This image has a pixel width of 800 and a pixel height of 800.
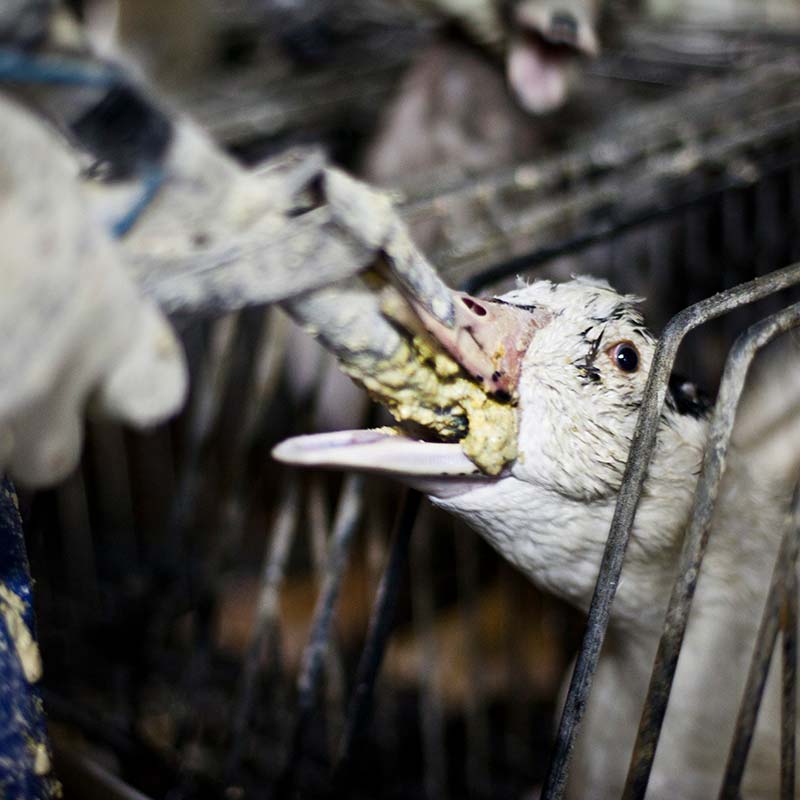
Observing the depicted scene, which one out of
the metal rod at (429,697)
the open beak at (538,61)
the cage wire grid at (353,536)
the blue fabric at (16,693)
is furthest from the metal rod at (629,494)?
the open beak at (538,61)

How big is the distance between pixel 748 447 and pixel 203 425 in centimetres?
70

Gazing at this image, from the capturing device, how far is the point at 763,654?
0.71 m

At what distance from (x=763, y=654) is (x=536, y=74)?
1049 mm

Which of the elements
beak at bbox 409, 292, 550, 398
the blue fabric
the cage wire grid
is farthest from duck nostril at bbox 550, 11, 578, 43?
the blue fabric

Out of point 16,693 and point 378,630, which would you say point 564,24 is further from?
point 16,693

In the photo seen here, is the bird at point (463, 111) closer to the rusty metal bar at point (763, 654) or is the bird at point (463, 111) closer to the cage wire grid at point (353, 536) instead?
the cage wire grid at point (353, 536)

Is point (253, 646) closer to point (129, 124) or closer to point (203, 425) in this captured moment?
point (203, 425)

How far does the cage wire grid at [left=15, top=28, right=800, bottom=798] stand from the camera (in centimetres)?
62

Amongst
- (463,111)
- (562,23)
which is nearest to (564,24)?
(562,23)

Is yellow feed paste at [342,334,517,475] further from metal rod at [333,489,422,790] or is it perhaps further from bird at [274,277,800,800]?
metal rod at [333,489,422,790]

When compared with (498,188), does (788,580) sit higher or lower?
lower

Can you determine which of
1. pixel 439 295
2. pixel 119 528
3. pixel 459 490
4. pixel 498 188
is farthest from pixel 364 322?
pixel 119 528

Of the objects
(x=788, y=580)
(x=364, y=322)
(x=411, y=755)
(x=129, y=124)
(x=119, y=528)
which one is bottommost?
(x=411, y=755)

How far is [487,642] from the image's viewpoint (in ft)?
6.11
